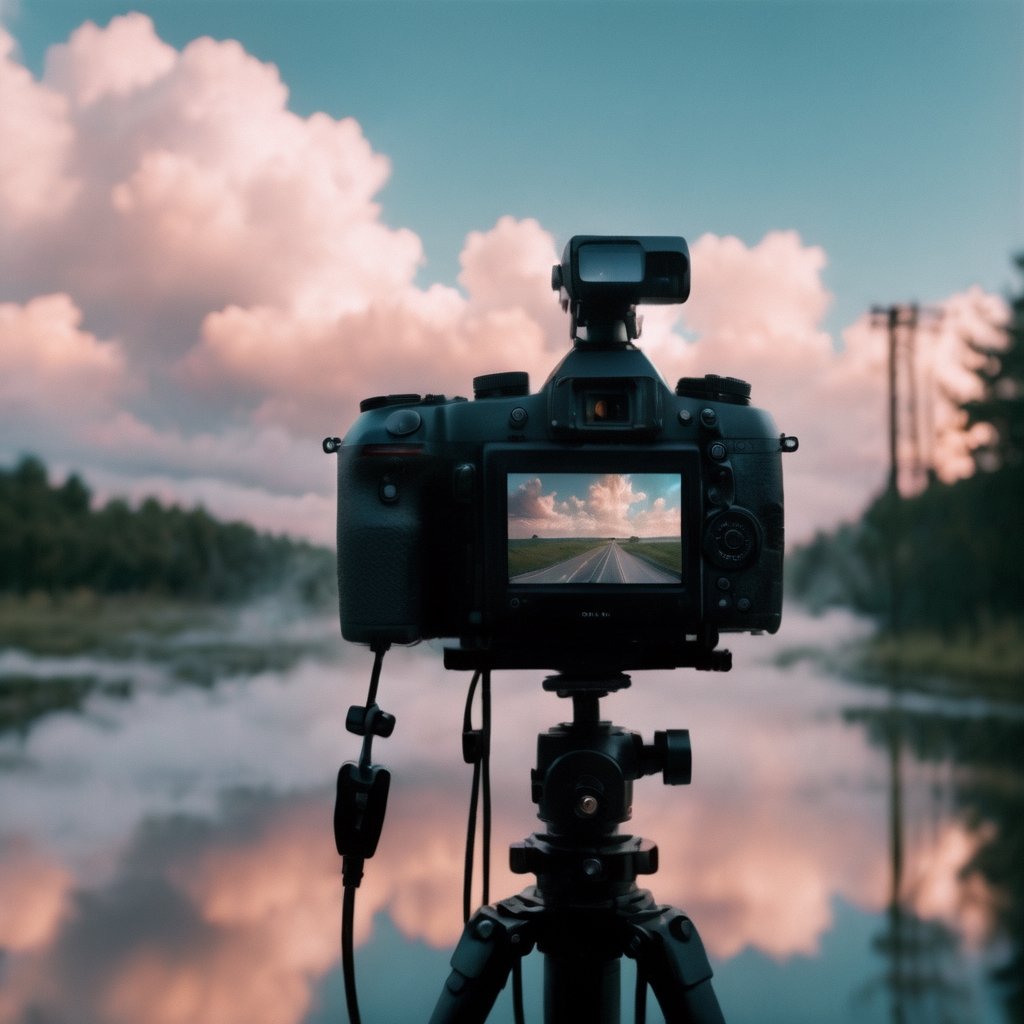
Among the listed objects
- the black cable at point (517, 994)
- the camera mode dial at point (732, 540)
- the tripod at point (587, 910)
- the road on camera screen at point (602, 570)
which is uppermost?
the camera mode dial at point (732, 540)

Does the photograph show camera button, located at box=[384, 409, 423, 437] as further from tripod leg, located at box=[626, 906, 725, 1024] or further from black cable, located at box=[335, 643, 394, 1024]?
tripod leg, located at box=[626, 906, 725, 1024]

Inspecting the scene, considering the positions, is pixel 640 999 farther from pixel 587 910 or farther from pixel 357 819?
pixel 357 819

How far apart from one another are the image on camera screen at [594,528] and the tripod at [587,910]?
11 cm

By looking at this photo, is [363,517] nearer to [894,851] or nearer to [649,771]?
[649,771]

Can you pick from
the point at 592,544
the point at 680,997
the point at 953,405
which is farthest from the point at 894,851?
the point at 953,405

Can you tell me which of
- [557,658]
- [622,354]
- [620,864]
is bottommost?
[620,864]

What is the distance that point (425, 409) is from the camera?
0.88 m

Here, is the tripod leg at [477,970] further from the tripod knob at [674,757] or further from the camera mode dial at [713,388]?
the camera mode dial at [713,388]

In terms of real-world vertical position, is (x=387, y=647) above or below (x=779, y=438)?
below

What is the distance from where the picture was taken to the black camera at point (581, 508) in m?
0.83

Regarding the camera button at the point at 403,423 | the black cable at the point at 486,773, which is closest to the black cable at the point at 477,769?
the black cable at the point at 486,773

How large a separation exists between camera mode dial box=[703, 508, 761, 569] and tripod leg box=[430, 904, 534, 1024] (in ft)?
1.17

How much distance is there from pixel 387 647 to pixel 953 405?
4.29 meters

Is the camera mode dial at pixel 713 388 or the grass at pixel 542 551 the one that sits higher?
the camera mode dial at pixel 713 388
